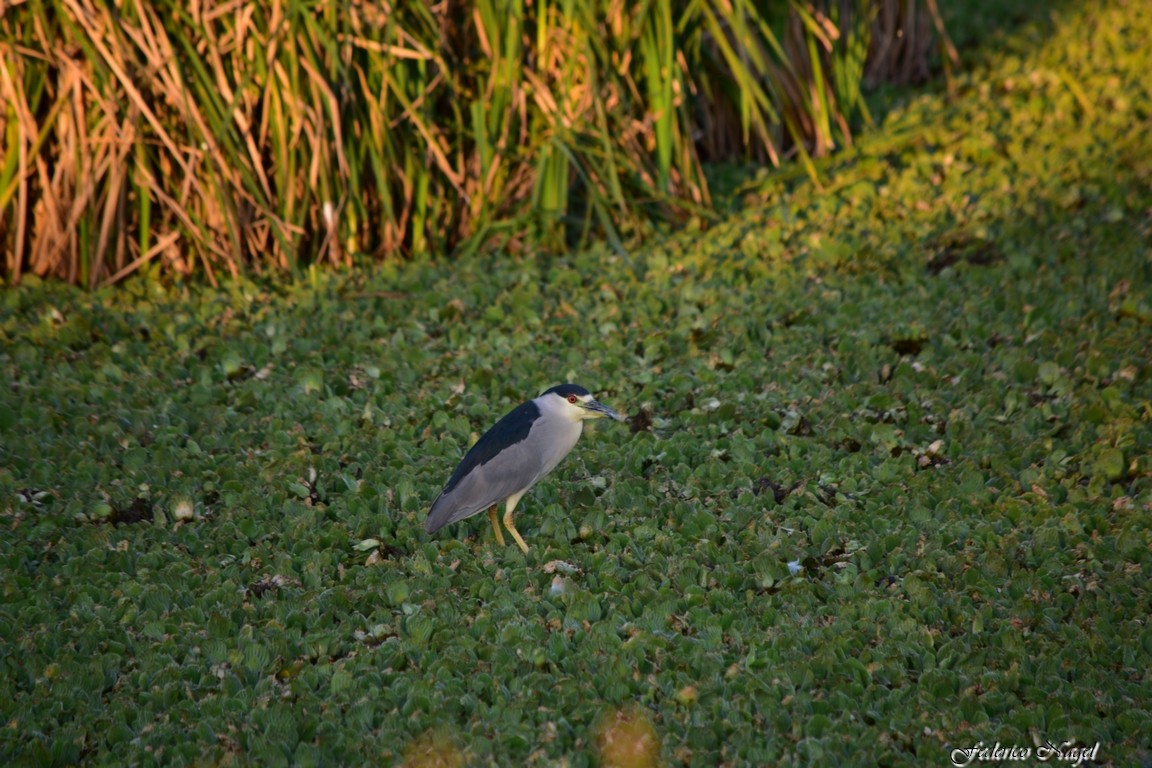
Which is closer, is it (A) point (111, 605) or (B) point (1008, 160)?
(A) point (111, 605)

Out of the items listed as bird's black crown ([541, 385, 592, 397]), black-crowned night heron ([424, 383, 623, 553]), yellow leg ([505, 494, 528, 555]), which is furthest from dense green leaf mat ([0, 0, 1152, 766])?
bird's black crown ([541, 385, 592, 397])

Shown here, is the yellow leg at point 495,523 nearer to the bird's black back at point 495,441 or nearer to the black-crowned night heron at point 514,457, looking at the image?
the black-crowned night heron at point 514,457

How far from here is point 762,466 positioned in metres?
4.49

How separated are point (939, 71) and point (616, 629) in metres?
6.17

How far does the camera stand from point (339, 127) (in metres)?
5.95

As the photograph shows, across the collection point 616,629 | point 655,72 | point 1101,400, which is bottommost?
point 1101,400

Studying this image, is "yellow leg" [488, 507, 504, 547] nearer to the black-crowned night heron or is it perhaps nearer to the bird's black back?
the black-crowned night heron

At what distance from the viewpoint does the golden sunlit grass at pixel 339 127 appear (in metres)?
5.78

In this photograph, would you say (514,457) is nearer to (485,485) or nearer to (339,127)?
(485,485)

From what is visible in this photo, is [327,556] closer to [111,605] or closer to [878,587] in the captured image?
[111,605]

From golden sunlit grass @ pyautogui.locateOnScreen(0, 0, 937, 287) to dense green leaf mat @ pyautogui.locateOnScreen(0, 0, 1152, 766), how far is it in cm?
30

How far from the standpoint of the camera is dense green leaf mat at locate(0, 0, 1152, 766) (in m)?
3.21

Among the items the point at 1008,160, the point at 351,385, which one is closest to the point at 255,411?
the point at 351,385

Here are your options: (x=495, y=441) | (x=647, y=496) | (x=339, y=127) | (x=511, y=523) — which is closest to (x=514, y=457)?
(x=495, y=441)
